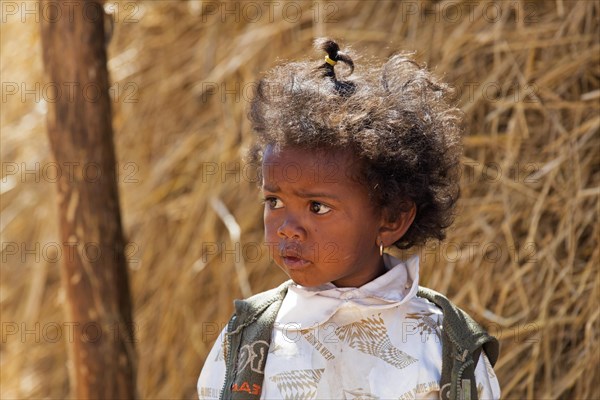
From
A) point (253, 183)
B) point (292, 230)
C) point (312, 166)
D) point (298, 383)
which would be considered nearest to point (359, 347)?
point (298, 383)

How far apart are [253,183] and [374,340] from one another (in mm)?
1900

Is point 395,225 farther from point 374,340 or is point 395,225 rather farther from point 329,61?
point 329,61

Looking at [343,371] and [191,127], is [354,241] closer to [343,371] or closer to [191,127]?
[343,371]

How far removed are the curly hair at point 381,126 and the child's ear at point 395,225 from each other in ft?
0.05

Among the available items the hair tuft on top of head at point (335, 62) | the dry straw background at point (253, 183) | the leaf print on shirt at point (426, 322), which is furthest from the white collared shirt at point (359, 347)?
the dry straw background at point (253, 183)

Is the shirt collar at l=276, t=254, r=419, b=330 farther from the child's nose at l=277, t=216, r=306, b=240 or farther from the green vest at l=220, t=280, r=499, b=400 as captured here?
the child's nose at l=277, t=216, r=306, b=240

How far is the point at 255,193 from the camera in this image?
150 inches

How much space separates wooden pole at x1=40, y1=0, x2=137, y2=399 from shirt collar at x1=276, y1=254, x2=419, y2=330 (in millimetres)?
1041

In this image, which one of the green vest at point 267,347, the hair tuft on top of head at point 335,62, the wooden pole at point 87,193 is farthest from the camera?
the wooden pole at point 87,193

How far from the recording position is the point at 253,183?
3.82m

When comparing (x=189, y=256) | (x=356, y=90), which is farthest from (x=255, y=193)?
(x=356, y=90)

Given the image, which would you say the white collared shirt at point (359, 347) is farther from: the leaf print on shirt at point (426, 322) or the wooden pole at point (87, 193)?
the wooden pole at point (87, 193)

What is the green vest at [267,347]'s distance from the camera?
1918 millimetres

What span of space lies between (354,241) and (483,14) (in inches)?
63.7
